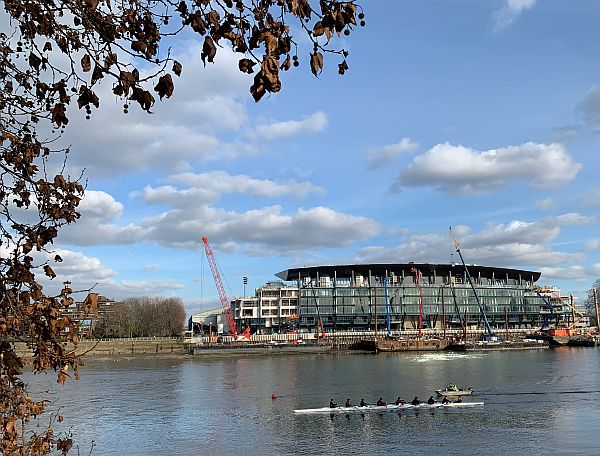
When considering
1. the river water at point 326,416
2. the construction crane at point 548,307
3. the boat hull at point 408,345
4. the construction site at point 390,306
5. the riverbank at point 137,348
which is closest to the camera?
the river water at point 326,416

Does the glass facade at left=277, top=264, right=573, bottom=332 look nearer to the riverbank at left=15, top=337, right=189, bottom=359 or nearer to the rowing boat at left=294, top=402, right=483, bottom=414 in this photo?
the riverbank at left=15, top=337, right=189, bottom=359

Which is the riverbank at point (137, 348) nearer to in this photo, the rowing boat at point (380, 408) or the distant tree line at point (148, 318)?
the distant tree line at point (148, 318)

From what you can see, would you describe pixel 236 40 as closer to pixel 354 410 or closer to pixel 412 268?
pixel 354 410

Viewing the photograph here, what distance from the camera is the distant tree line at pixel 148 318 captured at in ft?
518

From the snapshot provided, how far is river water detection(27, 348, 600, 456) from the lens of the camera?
38.2m

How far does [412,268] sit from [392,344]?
117 ft

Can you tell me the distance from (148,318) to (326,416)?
126984 millimetres

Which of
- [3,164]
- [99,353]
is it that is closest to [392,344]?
[99,353]

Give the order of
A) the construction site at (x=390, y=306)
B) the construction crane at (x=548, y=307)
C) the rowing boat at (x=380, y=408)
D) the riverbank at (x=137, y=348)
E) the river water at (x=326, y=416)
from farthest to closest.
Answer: the construction crane at (x=548, y=307) < the construction site at (x=390, y=306) < the riverbank at (x=137, y=348) < the rowing boat at (x=380, y=408) < the river water at (x=326, y=416)

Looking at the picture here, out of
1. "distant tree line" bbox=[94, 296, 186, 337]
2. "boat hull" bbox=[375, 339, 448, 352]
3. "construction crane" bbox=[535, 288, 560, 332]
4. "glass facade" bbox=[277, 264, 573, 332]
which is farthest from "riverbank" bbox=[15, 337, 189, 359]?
"construction crane" bbox=[535, 288, 560, 332]

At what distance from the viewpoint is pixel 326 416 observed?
47625 millimetres

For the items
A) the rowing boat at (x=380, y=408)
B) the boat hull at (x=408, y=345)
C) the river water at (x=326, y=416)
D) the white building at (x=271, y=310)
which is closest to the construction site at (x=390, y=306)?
the white building at (x=271, y=310)

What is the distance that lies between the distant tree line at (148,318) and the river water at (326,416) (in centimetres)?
7062

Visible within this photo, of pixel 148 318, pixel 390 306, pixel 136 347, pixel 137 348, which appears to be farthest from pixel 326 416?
pixel 148 318
